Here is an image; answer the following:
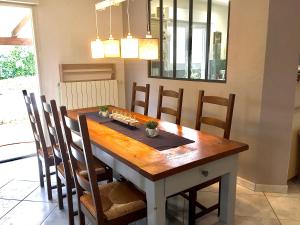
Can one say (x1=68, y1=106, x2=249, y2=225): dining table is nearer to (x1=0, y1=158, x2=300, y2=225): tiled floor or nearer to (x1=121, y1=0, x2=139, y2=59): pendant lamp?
(x1=0, y1=158, x2=300, y2=225): tiled floor

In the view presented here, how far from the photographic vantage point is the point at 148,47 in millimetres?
1965

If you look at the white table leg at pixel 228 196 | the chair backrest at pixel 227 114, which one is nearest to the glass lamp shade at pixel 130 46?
the chair backrest at pixel 227 114

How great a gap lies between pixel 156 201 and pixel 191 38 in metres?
2.34

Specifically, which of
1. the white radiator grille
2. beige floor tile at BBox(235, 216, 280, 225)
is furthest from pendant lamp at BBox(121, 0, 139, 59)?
the white radiator grille

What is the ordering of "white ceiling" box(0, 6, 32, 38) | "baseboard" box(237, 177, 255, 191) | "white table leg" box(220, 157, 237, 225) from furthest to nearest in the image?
"white ceiling" box(0, 6, 32, 38) → "baseboard" box(237, 177, 255, 191) → "white table leg" box(220, 157, 237, 225)

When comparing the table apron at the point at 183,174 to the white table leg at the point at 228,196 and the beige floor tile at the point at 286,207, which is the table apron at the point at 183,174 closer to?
the white table leg at the point at 228,196

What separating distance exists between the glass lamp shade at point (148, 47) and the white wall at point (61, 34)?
2.26m

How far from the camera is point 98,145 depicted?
186cm

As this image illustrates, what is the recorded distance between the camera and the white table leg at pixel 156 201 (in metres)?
1.43

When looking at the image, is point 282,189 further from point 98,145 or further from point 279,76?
point 98,145

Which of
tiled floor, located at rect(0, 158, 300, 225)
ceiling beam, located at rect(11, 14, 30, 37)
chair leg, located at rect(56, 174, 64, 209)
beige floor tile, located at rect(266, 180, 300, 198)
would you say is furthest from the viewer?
ceiling beam, located at rect(11, 14, 30, 37)

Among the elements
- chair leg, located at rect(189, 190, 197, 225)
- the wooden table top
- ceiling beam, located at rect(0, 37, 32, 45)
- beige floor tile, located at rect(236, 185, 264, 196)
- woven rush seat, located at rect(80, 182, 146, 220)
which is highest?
ceiling beam, located at rect(0, 37, 32, 45)

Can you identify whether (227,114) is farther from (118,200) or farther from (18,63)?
(18,63)

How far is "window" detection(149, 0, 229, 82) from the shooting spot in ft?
9.64
